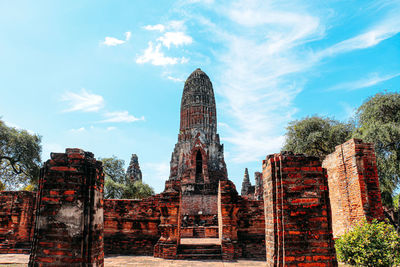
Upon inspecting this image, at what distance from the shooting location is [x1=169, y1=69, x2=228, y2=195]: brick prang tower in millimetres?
27266

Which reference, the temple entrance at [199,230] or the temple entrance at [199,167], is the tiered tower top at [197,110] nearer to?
the temple entrance at [199,167]

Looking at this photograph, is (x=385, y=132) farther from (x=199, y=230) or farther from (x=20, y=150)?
(x=20, y=150)

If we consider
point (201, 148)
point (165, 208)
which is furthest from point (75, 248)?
point (201, 148)

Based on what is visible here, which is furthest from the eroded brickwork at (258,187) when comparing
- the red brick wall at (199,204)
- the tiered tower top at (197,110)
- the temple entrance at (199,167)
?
the tiered tower top at (197,110)

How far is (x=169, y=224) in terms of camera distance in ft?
30.4

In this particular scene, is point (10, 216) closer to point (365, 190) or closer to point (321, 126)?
point (365, 190)

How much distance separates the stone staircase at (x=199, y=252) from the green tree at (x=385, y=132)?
9609 millimetres

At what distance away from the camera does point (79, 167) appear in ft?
14.5

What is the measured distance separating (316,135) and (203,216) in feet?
30.6

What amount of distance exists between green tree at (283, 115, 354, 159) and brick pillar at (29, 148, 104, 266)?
16.9 metres

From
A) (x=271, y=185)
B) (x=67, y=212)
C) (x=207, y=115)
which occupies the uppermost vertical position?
(x=207, y=115)

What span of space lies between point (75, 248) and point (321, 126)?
749 inches

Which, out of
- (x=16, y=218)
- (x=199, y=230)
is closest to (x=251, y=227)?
(x=199, y=230)

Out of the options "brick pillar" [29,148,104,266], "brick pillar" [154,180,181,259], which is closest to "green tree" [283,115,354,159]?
"brick pillar" [154,180,181,259]
